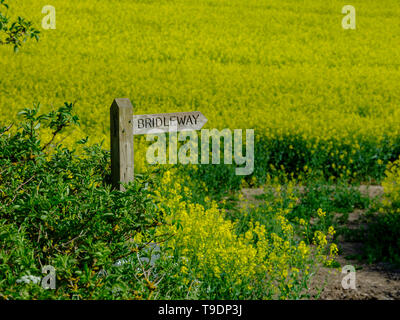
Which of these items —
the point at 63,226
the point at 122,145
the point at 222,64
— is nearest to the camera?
the point at 63,226

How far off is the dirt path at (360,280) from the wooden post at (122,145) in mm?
1823

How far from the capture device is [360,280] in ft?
17.7

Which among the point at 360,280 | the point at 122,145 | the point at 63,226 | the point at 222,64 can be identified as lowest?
the point at 360,280

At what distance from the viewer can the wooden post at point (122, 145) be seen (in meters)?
4.43

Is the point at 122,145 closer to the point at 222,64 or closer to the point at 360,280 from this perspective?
the point at 360,280

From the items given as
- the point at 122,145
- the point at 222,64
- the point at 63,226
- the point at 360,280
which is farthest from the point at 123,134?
the point at 222,64

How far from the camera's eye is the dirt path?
16.3 feet

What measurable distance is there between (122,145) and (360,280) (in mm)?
2589

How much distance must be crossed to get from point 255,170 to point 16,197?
510 centimetres

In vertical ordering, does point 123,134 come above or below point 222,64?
below

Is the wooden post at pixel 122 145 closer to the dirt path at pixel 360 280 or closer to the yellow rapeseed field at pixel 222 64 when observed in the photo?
the dirt path at pixel 360 280

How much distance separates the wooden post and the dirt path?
1.82m

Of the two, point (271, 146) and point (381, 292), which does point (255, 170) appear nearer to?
point (271, 146)

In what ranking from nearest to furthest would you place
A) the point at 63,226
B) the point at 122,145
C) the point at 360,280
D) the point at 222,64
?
the point at 63,226, the point at 122,145, the point at 360,280, the point at 222,64
